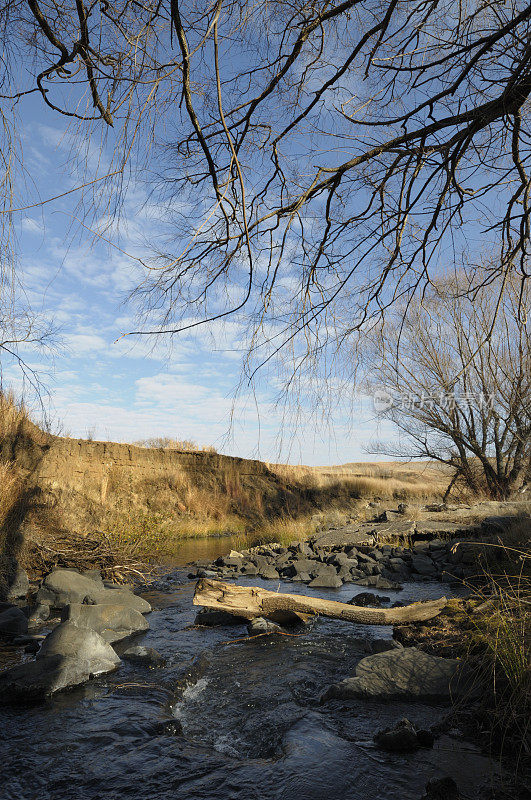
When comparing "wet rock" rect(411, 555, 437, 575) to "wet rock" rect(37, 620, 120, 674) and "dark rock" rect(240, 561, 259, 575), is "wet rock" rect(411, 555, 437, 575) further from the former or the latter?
"wet rock" rect(37, 620, 120, 674)

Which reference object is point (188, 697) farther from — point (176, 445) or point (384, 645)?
point (176, 445)

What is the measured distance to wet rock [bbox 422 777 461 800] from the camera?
1796mm

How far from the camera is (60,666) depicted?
3.29 meters

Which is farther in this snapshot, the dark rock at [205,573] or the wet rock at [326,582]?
the dark rock at [205,573]

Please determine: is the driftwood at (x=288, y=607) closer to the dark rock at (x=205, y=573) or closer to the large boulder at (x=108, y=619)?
the large boulder at (x=108, y=619)

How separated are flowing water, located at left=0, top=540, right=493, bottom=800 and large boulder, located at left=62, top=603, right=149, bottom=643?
79 cm

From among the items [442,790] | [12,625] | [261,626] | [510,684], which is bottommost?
[12,625]

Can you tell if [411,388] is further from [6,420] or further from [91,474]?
[6,420]

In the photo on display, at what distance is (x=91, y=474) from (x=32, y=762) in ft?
38.0

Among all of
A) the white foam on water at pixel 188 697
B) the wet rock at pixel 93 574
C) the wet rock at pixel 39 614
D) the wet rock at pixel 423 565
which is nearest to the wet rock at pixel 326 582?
the wet rock at pixel 423 565

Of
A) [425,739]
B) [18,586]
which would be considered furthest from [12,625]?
[425,739]

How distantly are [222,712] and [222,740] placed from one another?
0.36 m

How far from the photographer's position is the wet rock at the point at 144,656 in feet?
12.3

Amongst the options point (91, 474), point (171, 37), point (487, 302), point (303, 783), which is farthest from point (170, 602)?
point (487, 302)
